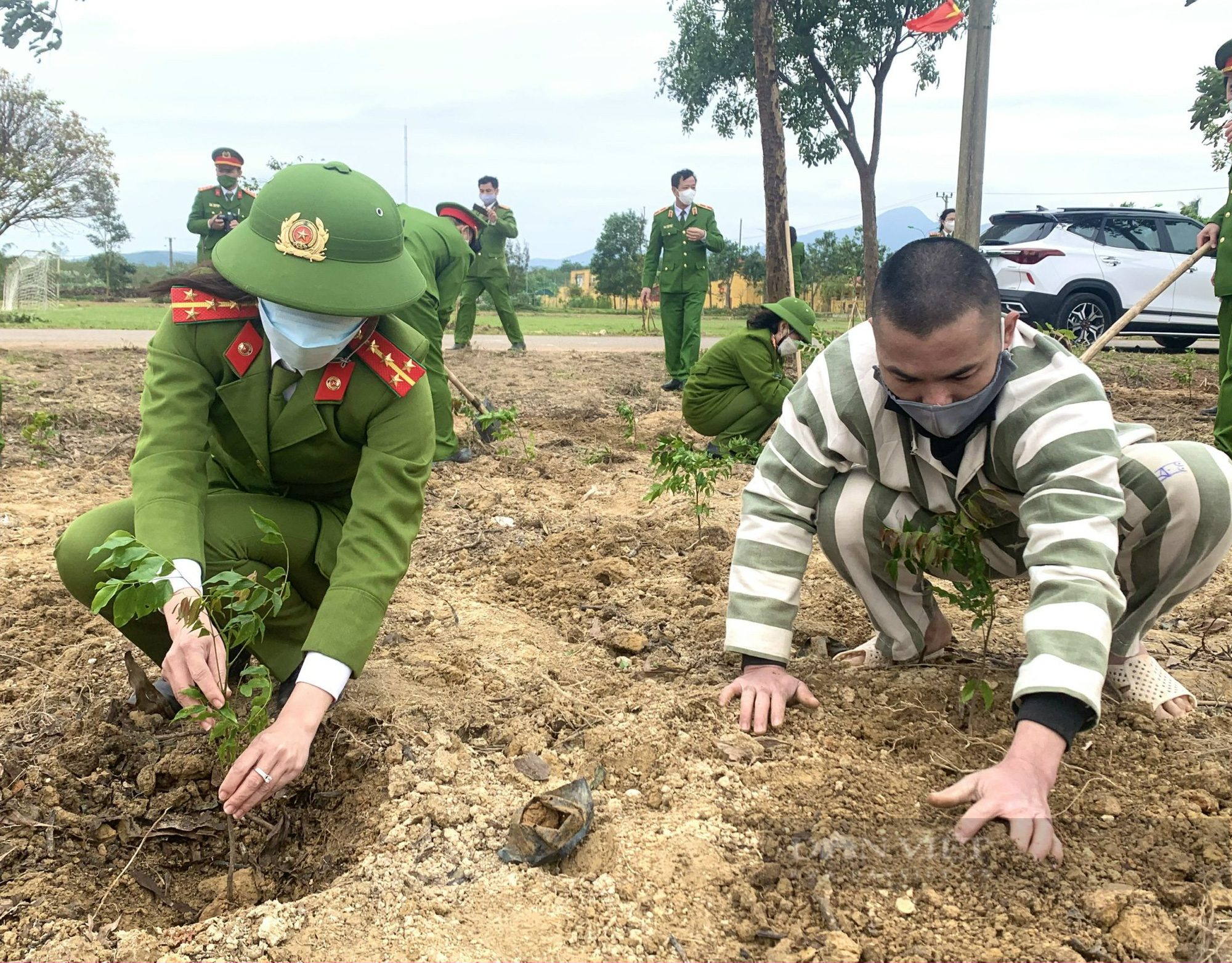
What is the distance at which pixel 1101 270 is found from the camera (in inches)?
364

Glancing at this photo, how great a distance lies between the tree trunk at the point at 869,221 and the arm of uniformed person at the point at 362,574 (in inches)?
530

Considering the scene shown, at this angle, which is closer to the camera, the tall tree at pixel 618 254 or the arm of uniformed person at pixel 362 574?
the arm of uniformed person at pixel 362 574

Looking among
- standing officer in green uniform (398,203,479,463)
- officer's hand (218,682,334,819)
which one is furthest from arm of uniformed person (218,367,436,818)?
standing officer in green uniform (398,203,479,463)

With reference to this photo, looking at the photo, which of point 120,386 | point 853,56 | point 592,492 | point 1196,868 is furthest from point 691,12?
point 1196,868

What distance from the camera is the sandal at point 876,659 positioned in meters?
2.41

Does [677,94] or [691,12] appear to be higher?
[691,12]

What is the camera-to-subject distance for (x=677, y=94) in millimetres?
17562

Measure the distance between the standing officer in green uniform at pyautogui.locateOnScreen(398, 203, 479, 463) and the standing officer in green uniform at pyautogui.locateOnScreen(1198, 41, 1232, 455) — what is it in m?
3.66

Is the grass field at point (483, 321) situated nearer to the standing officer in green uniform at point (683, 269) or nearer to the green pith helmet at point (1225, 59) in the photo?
the standing officer in green uniform at point (683, 269)

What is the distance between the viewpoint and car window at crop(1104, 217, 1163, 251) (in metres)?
9.52

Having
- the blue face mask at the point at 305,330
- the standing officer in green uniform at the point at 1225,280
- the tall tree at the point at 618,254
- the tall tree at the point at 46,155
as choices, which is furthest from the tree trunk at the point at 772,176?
the tall tree at the point at 618,254

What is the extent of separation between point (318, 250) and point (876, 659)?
165cm

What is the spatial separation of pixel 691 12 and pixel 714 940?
58.4 feet

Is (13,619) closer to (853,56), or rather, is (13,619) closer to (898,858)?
(898,858)
